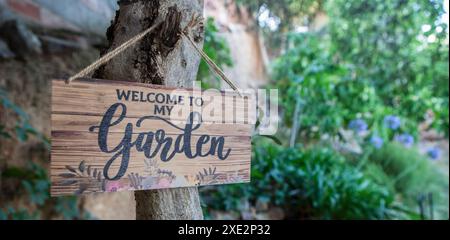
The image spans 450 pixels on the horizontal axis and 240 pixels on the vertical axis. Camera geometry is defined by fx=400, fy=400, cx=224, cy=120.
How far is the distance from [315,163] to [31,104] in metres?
1.80

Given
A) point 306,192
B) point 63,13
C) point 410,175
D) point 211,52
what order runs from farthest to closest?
point 410,175 → point 306,192 → point 63,13 → point 211,52

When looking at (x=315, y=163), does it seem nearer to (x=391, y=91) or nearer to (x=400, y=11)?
(x=391, y=91)

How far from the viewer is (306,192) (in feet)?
8.00

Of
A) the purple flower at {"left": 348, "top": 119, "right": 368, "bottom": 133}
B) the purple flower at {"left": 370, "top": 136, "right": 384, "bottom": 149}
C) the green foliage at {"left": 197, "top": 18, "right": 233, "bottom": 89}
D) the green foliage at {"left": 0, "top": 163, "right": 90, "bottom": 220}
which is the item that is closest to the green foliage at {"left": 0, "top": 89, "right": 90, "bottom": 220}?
the green foliage at {"left": 0, "top": 163, "right": 90, "bottom": 220}

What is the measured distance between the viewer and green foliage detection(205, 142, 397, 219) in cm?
236

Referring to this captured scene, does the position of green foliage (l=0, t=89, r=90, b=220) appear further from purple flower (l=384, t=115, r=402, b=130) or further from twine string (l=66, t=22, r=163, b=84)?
purple flower (l=384, t=115, r=402, b=130)

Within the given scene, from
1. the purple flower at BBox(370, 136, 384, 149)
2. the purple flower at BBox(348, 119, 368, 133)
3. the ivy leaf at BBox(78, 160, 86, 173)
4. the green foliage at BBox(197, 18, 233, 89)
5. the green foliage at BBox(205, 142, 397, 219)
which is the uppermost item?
the green foliage at BBox(197, 18, 233, 89)

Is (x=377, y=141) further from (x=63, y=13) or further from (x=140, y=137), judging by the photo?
(x=140, y=137)

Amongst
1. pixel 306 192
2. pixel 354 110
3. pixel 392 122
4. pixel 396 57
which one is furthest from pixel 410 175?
pixel 306 192

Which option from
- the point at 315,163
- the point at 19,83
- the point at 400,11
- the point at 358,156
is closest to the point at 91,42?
the point at 19,83

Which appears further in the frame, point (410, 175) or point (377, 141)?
point (410, 175)

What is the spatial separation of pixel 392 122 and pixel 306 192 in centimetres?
112

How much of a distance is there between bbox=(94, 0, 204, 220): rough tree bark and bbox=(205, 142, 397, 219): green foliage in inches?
60.0

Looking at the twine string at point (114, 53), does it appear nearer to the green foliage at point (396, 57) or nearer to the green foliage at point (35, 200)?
the green foliage at point (35, 200)
